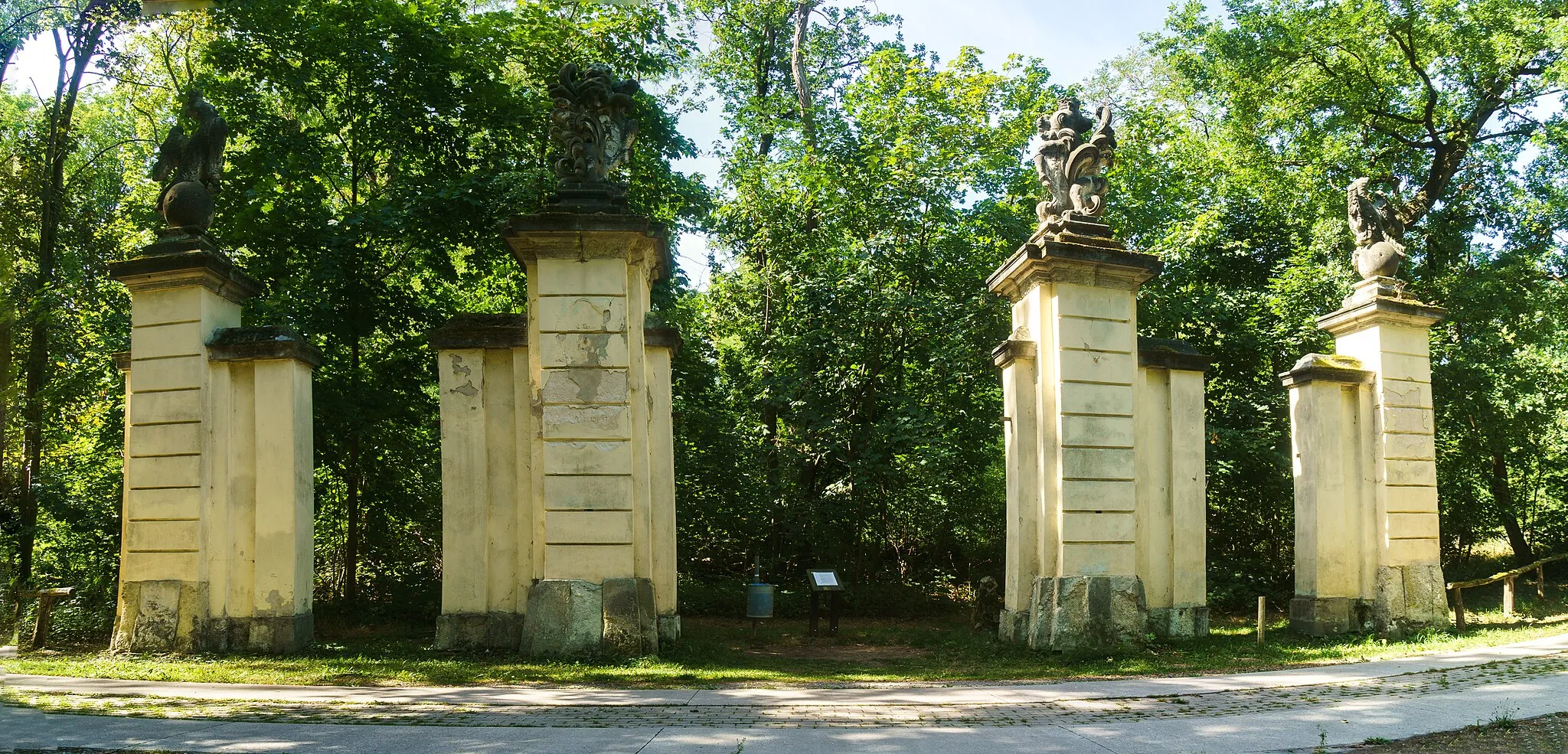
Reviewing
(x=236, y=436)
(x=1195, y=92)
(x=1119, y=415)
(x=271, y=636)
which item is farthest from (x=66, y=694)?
(x=1195, y=92)

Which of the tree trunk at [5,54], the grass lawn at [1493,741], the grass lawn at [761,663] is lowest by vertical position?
the grass lawn at [761,663]

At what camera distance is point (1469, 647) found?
9797mm

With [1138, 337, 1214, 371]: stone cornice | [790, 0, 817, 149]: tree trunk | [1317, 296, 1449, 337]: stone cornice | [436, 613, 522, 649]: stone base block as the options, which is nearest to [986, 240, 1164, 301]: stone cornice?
[1138, 337, 1214, 371]: stone cornice

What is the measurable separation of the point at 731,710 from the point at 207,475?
6498 mm

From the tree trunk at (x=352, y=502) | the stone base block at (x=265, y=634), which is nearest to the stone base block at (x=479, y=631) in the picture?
the stone base block at (x=265, y=634)

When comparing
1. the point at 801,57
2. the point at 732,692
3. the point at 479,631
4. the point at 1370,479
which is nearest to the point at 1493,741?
the point at 732,692

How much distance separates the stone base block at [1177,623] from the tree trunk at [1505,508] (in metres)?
9.89

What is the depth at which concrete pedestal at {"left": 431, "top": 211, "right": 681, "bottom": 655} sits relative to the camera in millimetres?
9398

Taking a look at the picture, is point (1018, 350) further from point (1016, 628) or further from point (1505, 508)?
point (1505, 508)

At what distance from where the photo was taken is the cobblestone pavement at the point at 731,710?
6.25 metres

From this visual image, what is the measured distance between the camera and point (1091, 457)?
9.98 metres

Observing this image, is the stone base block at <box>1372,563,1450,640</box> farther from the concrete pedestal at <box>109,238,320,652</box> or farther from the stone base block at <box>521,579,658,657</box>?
the concrete pedestal at <box>109,238,320,652</box>

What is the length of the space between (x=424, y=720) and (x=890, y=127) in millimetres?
13799

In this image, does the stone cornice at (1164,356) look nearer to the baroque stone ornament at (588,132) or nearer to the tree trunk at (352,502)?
the baroque stone ornament at (588,132)
